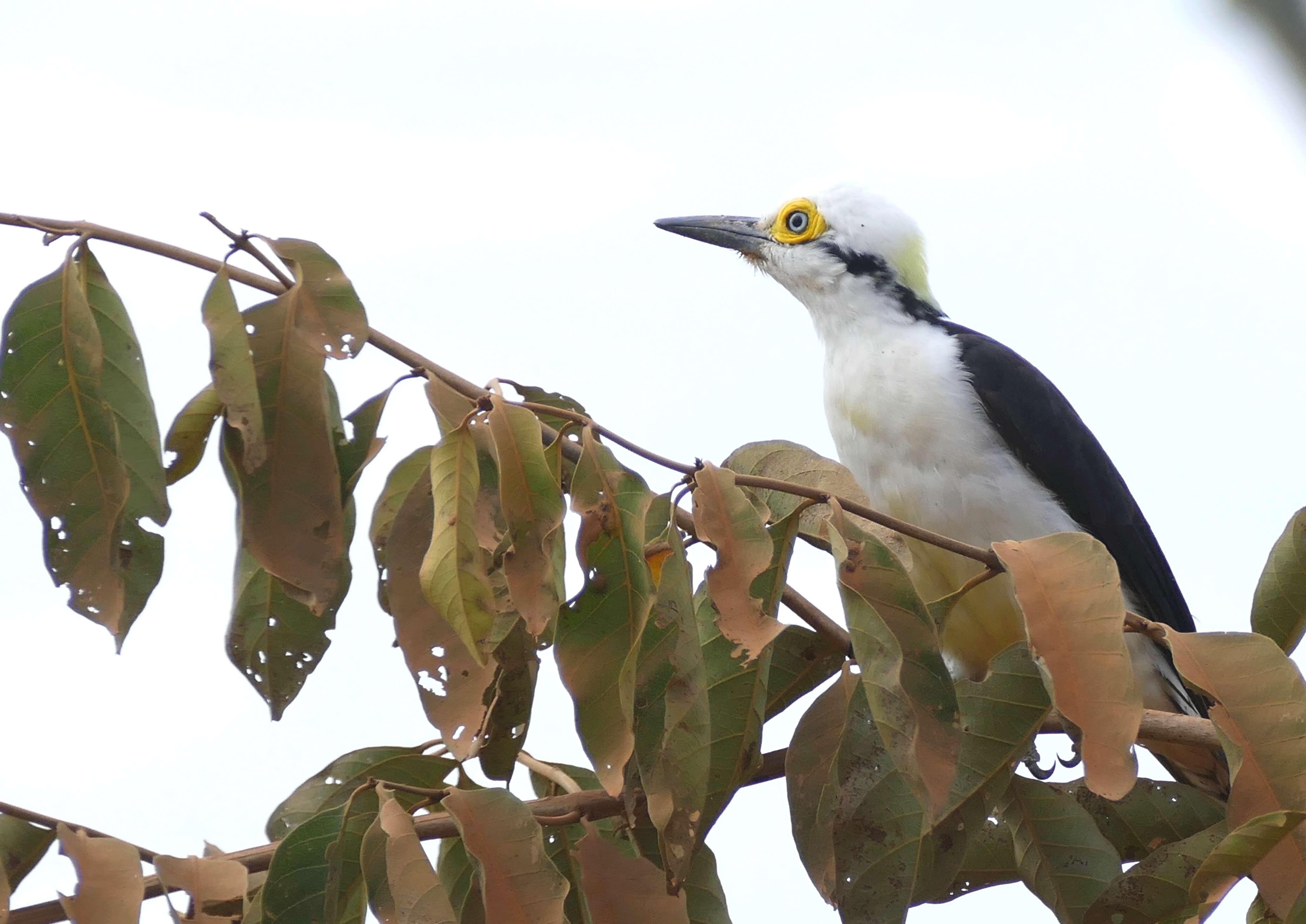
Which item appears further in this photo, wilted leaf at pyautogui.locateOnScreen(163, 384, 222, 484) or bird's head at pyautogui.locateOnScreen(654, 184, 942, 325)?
bird's head at pyautogui.locateOnScreen(654, 184, 942, 325)

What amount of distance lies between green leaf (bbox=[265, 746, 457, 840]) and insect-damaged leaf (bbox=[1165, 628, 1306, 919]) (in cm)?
118

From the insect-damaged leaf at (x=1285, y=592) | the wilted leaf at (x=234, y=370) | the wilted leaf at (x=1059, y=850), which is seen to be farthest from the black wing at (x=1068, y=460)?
the wilted leaf at (x=234, y=370)

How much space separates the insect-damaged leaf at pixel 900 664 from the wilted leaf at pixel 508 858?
1.55ft

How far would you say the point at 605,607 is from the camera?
194 centimetres

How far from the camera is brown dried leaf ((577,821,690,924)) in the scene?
2.01 meters

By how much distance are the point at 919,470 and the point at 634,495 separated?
2509mm

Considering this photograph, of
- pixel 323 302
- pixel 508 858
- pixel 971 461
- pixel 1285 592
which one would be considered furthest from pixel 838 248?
pixel 508 858

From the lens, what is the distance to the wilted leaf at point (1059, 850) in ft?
8.43

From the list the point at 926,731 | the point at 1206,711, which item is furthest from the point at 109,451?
the point at 1206,711

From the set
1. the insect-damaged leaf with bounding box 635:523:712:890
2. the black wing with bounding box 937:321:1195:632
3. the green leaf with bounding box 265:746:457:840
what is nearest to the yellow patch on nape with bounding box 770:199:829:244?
the black wing with bounding box 937:321:1195:632

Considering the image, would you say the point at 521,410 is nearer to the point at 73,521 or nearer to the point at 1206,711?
the point at 73,521

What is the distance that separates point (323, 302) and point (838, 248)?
3161 millimetres

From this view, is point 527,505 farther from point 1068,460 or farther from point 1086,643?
point 1068,460

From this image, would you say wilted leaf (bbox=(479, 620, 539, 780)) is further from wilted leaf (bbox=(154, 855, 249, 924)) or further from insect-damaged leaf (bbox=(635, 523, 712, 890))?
wilted leaf (bbox=(154, 855, 249, 924))
